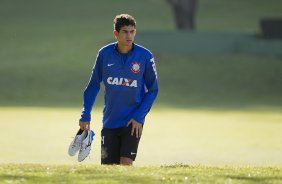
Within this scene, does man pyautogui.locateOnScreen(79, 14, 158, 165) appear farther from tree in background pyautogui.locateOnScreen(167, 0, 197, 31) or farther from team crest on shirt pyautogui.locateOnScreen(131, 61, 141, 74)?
tree in background pyautogui.locateOnScreen(167, 0, 197, 31)

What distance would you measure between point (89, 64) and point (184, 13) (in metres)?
5.37

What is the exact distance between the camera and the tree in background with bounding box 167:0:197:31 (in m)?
36.9

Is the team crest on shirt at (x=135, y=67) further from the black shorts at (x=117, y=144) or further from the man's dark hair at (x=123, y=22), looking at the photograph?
the black shorts at (x=117, y=144)

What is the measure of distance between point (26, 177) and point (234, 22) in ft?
120

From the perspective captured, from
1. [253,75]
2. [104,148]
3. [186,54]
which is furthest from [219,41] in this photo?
[104,148]

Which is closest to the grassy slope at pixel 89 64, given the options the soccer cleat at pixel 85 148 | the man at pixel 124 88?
the man at pixel 124 88

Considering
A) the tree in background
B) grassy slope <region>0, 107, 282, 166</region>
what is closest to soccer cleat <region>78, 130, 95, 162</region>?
grassy slope <region>0, 107, 282, 166</region>

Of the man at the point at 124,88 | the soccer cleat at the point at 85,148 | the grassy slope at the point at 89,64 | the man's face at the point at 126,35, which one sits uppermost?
the grassy slope at the point at 89,64

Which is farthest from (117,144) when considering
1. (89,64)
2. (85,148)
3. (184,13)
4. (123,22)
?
(184,13)

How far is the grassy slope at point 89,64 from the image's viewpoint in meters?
28.0

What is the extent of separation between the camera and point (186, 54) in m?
33.7

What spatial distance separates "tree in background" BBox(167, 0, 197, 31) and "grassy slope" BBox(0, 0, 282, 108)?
2512 mm

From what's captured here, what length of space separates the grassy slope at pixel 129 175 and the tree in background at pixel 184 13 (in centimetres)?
2653

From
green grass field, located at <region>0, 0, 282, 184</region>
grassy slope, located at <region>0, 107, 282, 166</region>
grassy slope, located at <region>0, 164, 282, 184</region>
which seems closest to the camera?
grassy slope, located at <region>0, 164, 282, 184</region>
